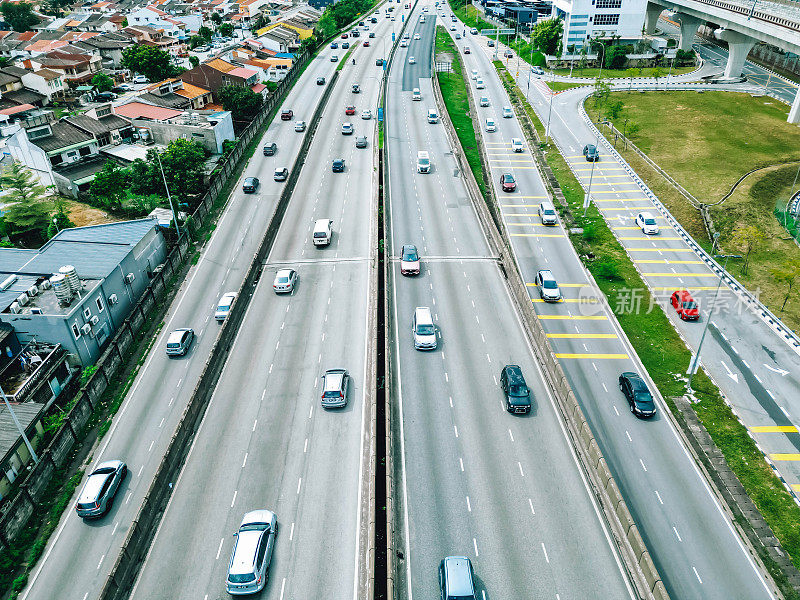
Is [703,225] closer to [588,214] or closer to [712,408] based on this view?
[588,214]

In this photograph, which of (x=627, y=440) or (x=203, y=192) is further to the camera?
(x=203, y=192)

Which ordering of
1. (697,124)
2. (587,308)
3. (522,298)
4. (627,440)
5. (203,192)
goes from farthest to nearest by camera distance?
(697,124)
(203,192)
(587,308)
(522,298)
(627,440)

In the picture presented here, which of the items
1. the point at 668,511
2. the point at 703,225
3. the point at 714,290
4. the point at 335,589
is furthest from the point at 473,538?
the point at 703,225

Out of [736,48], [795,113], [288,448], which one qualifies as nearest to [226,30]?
[736,48]

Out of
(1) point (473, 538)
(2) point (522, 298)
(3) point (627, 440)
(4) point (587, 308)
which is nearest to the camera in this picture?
(1) point (473, 538)

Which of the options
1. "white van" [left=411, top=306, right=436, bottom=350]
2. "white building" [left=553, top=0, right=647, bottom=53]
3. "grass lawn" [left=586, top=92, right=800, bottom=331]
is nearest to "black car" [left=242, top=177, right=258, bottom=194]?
"white van" [left=411, top=306, right=436, bottom=350]

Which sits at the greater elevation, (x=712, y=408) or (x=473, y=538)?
(x=473, y=538)

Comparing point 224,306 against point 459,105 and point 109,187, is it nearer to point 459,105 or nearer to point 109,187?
point 109,187

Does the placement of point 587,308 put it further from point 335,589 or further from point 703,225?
point 335,589
